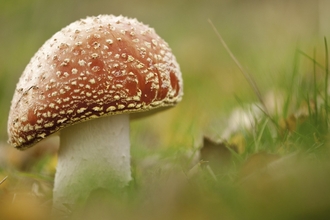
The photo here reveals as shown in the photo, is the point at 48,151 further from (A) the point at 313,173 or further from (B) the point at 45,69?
(A) the point at 313,173

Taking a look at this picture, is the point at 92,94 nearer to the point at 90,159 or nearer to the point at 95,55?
the point at 95,55

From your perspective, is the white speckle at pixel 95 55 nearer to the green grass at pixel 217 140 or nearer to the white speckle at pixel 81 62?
the white speckle at pixel 81 62

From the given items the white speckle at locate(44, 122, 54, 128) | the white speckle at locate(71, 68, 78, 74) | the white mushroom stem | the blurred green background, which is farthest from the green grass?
the white speckle at locate(71, 68, 78, 74)

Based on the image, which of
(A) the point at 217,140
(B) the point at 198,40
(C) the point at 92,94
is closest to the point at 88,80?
(C) the point at 92,94

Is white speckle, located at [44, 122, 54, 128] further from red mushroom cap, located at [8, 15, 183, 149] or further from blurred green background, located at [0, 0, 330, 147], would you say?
blurred green background, located at [0, 0, 330, 147]

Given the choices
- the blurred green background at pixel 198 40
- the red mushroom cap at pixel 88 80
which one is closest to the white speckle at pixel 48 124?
the red mushroom cap at pixel 88 80
